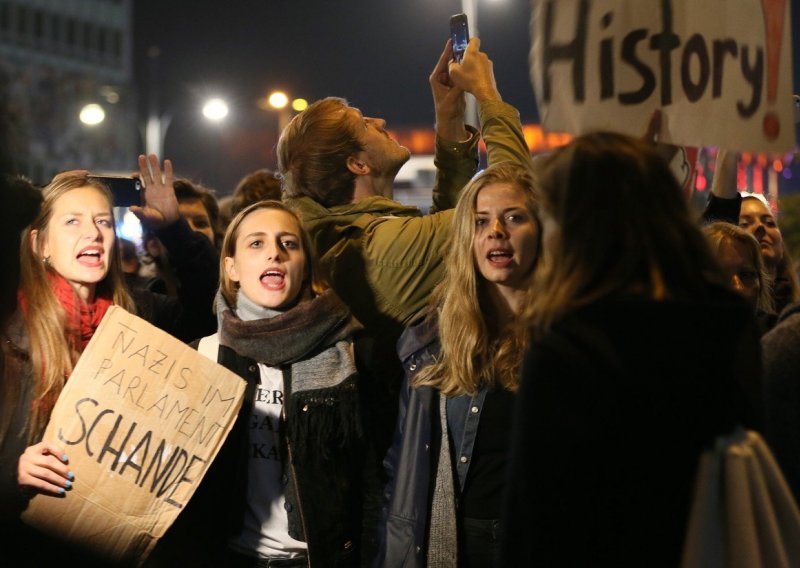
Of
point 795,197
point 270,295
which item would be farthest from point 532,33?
point 795,197

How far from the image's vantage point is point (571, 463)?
8.83 feet

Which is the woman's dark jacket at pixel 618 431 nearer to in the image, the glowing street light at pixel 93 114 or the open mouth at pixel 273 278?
the open mouth at pixel 273 278

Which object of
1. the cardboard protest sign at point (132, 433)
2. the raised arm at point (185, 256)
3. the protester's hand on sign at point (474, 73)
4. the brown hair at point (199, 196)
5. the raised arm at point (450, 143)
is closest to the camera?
the cardboard protest sign at point (132, 433)

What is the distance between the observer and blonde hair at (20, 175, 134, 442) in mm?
4191

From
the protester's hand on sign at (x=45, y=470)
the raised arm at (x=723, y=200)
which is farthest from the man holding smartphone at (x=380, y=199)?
the raised arm at (x=723, y=200)

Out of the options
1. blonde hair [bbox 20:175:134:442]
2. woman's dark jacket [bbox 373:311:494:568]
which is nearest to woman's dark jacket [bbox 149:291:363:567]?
woman's dark jacket [bbox 373:311:494:568]

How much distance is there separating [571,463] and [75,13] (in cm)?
9601

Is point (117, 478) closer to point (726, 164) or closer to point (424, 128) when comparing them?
point (726, 164)

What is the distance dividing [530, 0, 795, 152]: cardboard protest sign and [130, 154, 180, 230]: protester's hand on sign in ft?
6.80

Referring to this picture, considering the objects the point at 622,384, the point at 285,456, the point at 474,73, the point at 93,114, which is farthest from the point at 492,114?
the point at 93,114

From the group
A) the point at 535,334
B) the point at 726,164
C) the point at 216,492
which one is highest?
the point at 726,164

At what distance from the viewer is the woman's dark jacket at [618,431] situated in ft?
8.81

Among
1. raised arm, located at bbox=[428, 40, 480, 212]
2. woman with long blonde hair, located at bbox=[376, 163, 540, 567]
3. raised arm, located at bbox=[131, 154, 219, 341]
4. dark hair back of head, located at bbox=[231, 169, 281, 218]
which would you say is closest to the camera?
woman with long blonde hair, located at bbox=[376, 163, 540, 567]

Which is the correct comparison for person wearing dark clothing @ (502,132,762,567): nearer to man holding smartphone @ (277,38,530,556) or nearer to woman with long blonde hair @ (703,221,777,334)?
man holding smartphone @ (277,38,530,556)
